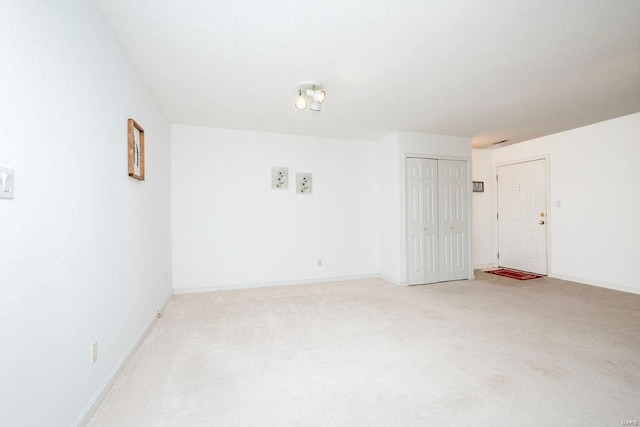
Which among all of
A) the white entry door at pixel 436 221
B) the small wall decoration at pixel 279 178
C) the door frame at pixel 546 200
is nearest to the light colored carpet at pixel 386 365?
the white entry door at pixel 436 221

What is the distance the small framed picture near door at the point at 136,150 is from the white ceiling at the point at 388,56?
0.55 m

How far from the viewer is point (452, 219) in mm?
4758

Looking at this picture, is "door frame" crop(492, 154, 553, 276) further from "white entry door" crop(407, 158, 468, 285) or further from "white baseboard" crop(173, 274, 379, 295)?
"white baseboard" crop(173, 274, 379, 295)

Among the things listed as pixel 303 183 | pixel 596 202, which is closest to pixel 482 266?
pixel 596 202

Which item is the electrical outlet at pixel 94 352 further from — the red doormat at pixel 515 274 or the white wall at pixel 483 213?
the white wall at pixel 483 213

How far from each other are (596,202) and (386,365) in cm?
445

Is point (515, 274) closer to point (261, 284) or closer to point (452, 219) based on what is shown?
point (452, 219)

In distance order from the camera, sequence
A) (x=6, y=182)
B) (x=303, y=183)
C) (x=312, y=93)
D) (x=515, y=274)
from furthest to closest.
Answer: (x=515, y=274)
(x=303, y=183)
(x=312, y=93)
(x=6, y=182)

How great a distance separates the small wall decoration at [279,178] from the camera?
14.9ft

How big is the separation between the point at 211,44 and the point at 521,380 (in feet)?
Answer: 10.7

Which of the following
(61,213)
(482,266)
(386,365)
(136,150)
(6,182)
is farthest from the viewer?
(482,266)

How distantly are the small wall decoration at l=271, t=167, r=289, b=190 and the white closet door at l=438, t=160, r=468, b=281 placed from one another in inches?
100.0

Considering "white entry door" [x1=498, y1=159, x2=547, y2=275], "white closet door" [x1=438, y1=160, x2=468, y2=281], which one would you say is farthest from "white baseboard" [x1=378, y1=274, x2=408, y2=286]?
"white entry door" [x1=498, y1=159, x2=547, y2=275]


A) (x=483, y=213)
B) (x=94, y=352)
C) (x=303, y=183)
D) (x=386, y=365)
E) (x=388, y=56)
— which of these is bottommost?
(x=386, y=365)
